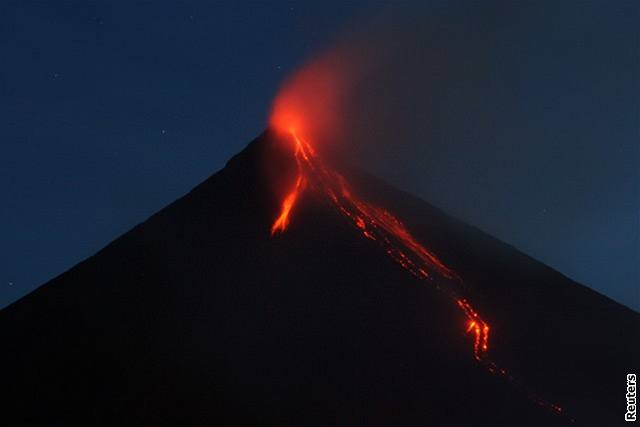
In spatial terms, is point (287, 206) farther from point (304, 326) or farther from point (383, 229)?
point (304, 326)

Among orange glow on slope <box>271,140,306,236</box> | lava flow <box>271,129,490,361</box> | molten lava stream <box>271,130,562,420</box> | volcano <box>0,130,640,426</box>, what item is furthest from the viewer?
orange glow on slope <box>271,140,306,236</box>

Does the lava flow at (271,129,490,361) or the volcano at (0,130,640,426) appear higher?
the lava flow at (271,129,490,361)

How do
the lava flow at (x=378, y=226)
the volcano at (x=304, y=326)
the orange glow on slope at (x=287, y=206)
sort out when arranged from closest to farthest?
the volcano at (x=304, y=326) < the lava flow at (x=378, y=226) < the orange glow on slope at (x=287, y=206)

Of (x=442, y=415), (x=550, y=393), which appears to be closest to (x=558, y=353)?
(x=550, y=393)

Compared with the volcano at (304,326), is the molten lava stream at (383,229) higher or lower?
higher

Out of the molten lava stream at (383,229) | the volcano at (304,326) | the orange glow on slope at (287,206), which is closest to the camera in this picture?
the volcano at (304,326)

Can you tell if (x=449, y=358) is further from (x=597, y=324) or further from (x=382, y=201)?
(x=382, y=201)

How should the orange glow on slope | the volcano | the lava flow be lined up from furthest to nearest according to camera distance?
the orange glow on slope, the lava flow, the volcano

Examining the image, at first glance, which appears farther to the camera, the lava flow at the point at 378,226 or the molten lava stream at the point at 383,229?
the lava flow at the point at 378,226
